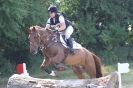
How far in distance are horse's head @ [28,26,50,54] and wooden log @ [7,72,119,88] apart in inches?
73.5

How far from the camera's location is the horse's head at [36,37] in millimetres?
9555

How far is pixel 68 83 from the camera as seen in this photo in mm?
7199

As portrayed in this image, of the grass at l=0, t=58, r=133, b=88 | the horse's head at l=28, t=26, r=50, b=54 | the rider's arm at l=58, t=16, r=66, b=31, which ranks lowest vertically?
the grass at l=0, t=58, r=133, b=88

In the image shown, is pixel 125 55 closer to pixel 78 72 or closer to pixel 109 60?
pixel 109 60

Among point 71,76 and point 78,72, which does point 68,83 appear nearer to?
point 78,72

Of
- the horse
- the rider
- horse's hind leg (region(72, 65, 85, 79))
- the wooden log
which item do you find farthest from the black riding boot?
the wooden log

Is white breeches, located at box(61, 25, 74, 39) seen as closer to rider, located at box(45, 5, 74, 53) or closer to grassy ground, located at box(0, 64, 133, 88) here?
rider, located at box(45, 5, 74, 53)

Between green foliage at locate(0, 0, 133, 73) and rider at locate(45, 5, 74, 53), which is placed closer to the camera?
rider at locate(45, 5, 74, 53)

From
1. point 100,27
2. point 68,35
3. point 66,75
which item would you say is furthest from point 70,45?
point 100,27

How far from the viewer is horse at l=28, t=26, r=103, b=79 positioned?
9694mm

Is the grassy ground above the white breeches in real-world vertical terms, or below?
below

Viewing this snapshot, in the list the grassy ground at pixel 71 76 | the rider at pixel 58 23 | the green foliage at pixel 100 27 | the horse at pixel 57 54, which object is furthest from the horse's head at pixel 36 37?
the green foliage at pixel 100 27

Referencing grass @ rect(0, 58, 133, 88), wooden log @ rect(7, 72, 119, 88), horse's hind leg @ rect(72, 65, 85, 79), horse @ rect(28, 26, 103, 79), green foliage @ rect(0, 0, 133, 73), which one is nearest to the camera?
wooden log @ rect(7, 72, 119, 88)

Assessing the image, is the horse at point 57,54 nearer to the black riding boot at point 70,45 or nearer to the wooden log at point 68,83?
the black riding boot at point 70,45
